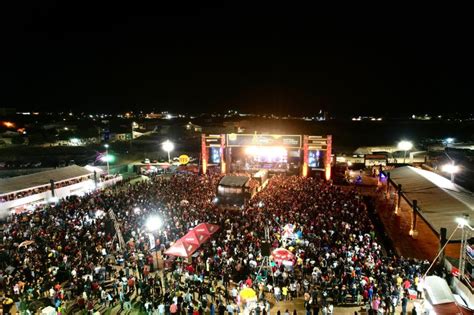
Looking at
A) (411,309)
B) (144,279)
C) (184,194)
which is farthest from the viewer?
(184,194)

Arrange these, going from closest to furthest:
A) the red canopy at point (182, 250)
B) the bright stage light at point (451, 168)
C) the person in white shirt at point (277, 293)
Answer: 1. the person in white shirt at point (277, 293)
2. the red canopy at point (182, 250)
3. the bright stage light at point (451, 168)

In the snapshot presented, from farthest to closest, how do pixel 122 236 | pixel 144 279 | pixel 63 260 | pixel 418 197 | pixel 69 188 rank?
1. pixel 69 188
2. pixel 418 197
3. pixel 122 236
4. pixel 63 260
5. pixel 144 279

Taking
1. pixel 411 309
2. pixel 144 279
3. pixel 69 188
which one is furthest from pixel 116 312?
pixel 69 188

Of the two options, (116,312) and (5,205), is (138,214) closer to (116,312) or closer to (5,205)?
(116,312)

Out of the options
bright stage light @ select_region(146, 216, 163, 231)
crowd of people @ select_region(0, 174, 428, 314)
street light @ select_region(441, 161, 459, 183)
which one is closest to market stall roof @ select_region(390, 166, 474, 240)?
street light @ select_region(441, 161, 459, 183)

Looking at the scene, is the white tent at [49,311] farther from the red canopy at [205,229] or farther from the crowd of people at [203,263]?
the red canopy at [205,229]

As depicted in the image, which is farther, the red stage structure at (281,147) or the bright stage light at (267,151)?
the bright stage light at (267,151)

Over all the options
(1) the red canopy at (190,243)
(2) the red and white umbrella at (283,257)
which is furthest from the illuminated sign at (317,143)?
(2) the red and white umbrella at (283,257)
